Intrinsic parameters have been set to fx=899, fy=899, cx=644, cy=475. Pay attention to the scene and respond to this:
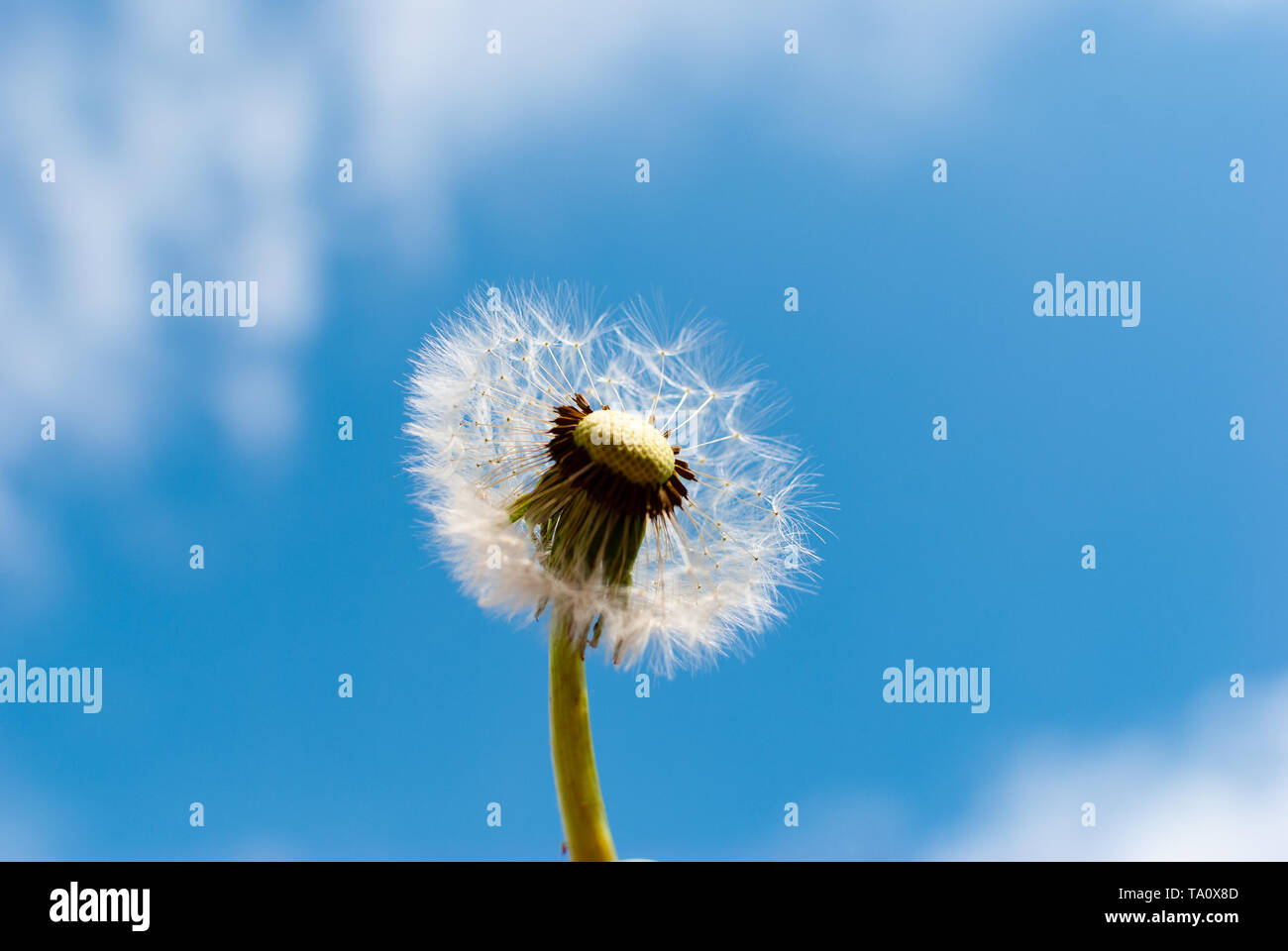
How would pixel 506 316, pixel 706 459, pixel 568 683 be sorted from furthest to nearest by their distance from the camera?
pixel 506 316 → pixel 706 459 → pixel 568 683

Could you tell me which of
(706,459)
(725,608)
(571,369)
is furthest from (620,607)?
(571,369)
